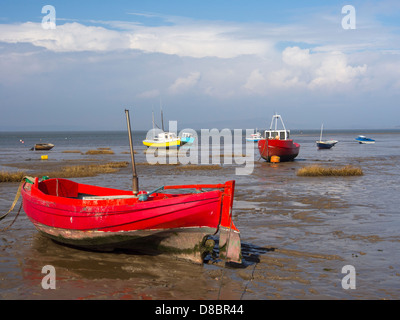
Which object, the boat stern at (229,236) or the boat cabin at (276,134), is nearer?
the boat stern at (229,236)

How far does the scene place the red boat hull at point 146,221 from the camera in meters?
8.54

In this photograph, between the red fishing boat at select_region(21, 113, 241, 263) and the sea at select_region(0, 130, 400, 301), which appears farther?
the red fishing boat at select_region(21, 113, 241, 263)

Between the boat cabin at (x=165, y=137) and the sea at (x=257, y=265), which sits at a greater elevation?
the sea at (x=257, y=265)

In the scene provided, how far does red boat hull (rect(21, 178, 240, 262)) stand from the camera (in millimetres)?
8539

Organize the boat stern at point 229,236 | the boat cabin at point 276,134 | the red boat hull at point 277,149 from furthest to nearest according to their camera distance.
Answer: the boat cabin at point 276,134, the red boat hull at point 277,149, the boat stern at point 229,236

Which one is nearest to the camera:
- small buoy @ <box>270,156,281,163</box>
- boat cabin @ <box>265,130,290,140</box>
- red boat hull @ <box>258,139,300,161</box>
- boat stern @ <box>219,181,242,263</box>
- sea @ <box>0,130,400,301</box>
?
sea @ <box>0,130,400,301</box>

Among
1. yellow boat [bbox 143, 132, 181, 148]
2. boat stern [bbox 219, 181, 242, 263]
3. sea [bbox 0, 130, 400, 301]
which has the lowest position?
yellow boat [bbox 143, 132, 181, 148]

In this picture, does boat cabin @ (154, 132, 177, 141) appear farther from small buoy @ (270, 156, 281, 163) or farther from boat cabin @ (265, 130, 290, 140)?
small buoy @ (270, 156, 281, 163)

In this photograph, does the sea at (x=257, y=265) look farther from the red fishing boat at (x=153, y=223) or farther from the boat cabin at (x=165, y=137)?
the boat cabin at (x=165, y=137)

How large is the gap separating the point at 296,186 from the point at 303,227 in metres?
8.51

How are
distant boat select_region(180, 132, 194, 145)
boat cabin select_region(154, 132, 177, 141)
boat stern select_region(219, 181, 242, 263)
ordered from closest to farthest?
boat stern select_region(219, 181, 242, 263) → boat cabin select_region(154, 132, 177, 141) → distant boat select_region(180, 132, 194, 145)

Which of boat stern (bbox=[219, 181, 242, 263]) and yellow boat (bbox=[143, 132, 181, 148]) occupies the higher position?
boat stern (bbox=[219, 181, 242, 263])

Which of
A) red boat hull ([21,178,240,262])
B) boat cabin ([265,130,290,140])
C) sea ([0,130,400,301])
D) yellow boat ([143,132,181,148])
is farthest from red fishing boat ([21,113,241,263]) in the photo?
yellow boat ([143,132,181,148])

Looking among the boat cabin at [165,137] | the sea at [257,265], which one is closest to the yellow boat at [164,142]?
the boat cabin at [165,137]
